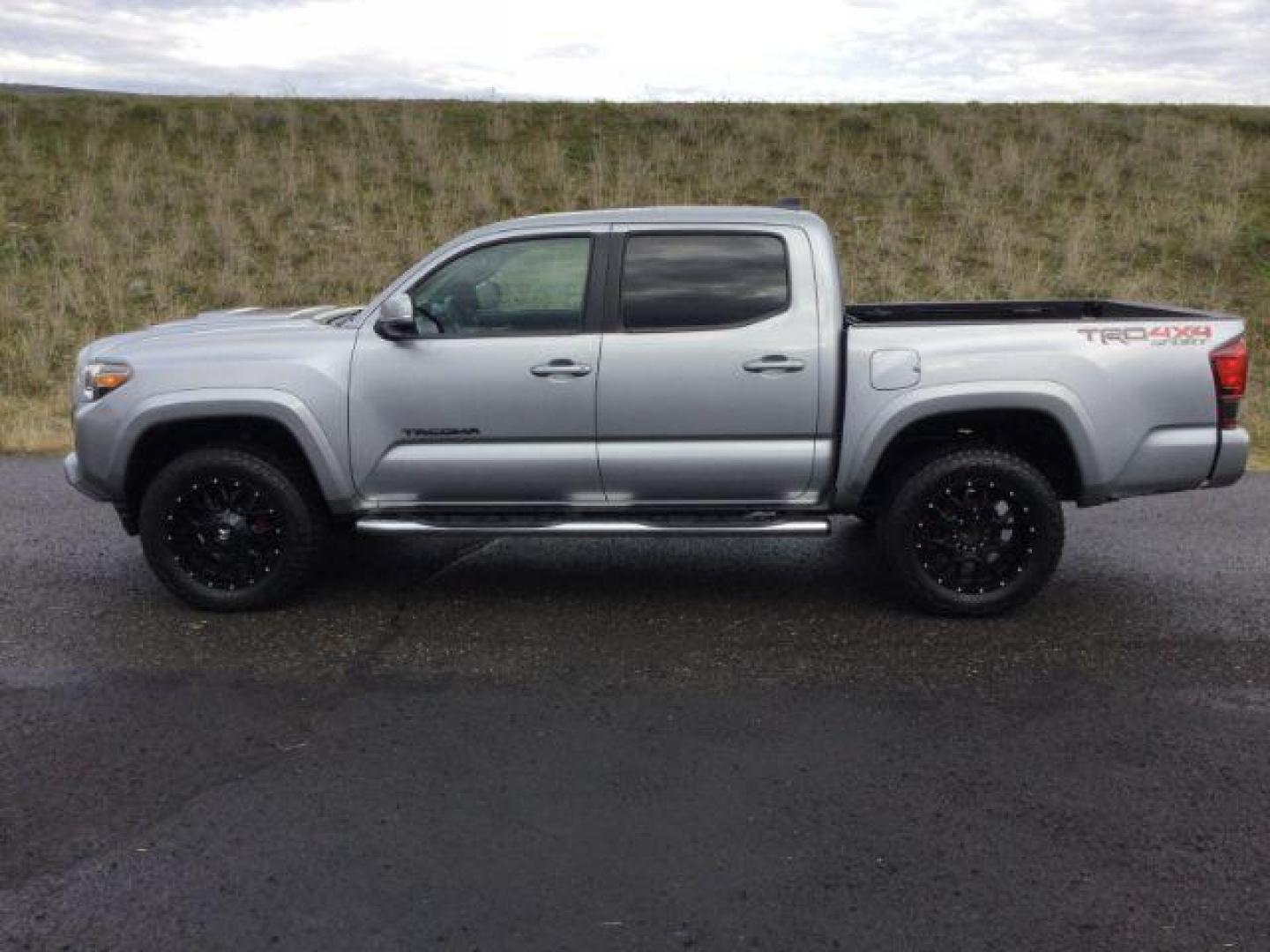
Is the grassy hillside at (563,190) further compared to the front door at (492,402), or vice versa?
the grassy hillside at (563,190)

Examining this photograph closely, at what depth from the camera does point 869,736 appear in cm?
425

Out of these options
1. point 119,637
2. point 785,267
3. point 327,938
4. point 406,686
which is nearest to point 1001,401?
point 785,267

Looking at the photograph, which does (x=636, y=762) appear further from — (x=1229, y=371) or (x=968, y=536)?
(x=1229, y=371)

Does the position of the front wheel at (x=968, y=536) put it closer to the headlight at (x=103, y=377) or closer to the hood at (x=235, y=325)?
the hood at (x=235, y=325)

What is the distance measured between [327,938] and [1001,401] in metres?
3.65

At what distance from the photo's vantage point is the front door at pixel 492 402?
5.48 meters

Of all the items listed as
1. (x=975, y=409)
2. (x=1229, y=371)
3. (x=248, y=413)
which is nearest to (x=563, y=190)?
(x=248, y=413)

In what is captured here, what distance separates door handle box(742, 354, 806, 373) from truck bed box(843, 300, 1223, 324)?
2.74ft

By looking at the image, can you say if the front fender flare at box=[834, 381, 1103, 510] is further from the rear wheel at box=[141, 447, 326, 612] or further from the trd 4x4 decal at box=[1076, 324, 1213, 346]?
the rear wheel at box=[141, 447, 326, 612]

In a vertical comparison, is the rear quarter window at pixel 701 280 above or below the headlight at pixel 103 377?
above

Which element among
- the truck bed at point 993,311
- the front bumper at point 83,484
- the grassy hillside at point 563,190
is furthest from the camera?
the grassy hillside at point 563,190

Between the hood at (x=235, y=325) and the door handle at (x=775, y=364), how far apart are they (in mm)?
2007

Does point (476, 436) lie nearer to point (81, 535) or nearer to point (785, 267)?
point (785, 267)

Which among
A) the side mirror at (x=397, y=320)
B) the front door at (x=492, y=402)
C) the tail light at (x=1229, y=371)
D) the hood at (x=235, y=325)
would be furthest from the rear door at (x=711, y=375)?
the tail light at (x=1229, y=371)
